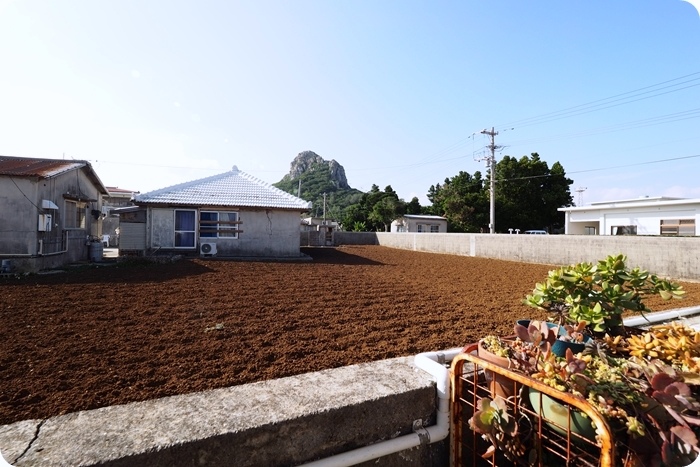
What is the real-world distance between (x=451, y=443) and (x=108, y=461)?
139cm

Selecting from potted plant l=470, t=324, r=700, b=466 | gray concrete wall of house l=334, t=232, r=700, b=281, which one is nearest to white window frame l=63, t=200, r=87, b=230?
potted plant l=470, t=324, r=700, b=466

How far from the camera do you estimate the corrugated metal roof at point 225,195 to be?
14.0 meters

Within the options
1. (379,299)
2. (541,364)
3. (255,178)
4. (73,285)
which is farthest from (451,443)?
(255,178)

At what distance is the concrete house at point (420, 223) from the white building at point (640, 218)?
1269 centimetres

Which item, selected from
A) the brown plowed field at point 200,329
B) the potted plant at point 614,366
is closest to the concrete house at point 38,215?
the brown plowed field at point 200,329

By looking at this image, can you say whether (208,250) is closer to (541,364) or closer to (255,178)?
(255,178)

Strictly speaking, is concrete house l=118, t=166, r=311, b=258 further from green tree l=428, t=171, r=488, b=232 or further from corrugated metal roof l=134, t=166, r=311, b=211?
green tree l=428, t=171, r=488, b=232

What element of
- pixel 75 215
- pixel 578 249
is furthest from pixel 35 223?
pixel 578 249

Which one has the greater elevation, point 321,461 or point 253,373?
point 321,461

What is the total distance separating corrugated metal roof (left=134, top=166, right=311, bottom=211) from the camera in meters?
14.0

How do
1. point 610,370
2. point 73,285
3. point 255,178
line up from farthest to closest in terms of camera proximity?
point 255,178 < point 73,285 < point 610,370

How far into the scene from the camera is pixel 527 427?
155 centimetres

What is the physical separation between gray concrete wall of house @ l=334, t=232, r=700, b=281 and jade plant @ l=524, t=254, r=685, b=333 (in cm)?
1041

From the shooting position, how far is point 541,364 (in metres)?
1.53
